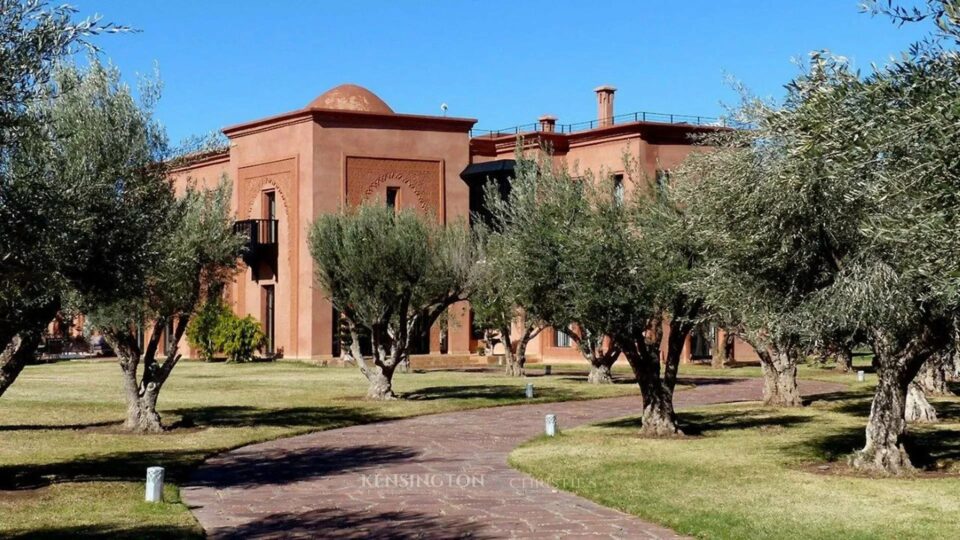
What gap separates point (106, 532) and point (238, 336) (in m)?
32.2

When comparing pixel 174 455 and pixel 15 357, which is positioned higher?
pixel 15 357

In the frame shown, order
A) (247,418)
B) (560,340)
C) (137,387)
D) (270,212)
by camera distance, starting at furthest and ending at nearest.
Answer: (560,340), (270,212), (247,418), (137,387)

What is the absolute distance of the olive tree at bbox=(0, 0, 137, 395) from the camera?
941 cm

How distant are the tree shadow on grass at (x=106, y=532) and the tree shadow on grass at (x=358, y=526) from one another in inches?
13.0

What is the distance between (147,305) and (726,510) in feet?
35.6

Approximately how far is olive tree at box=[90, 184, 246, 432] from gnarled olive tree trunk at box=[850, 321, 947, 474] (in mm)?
10149

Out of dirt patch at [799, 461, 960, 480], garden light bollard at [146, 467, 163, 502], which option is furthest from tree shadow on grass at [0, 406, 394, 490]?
dirt patch at [799, 461, 960, 480]

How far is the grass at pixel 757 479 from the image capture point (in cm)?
1052

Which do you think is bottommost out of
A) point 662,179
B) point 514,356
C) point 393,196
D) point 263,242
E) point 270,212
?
point 514,356

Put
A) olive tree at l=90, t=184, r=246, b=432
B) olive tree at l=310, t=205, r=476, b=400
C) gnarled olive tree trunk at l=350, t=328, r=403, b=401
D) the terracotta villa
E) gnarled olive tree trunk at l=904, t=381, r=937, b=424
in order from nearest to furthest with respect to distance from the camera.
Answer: olive tree at l=90, t=184, r=246, b=432
gnarled olive tree trunk at l=904, t=381, r=937, b=424
olive tree at l=310, t=205, r=476, b=400
gnarled olive tree trunk at l=350, t=328, r=403, b=401
the terracotta villa

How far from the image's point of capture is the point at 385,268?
81.9 ft

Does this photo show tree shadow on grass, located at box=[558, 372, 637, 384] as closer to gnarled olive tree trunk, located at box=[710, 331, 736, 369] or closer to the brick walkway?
gnarled olive tree trunk, located at box=[710, 331, 736, 369]

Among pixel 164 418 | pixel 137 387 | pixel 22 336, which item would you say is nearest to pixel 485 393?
pixel 164 418

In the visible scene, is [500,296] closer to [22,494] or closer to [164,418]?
[164,418]
